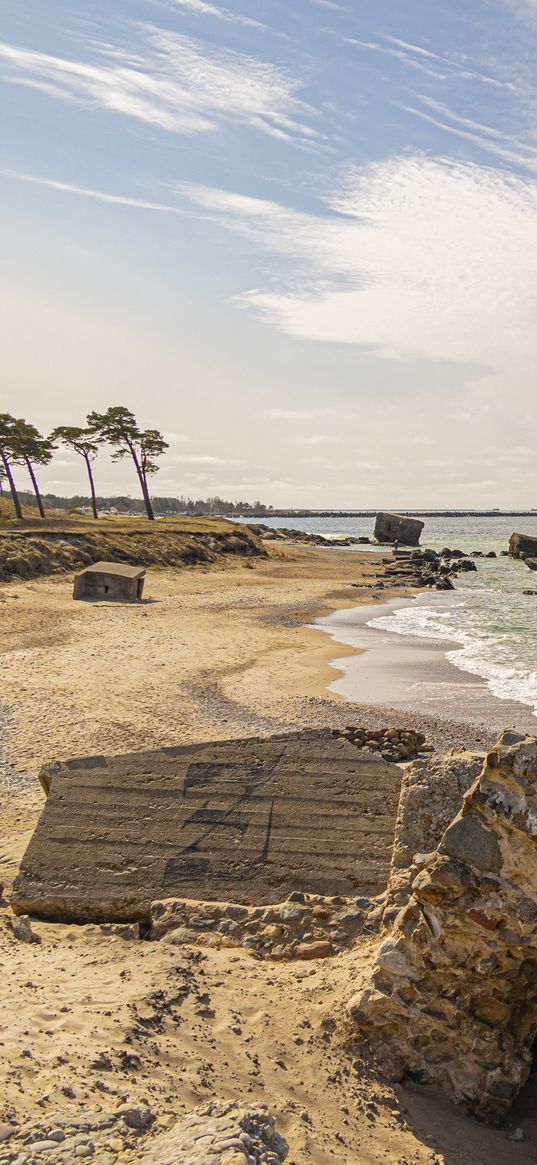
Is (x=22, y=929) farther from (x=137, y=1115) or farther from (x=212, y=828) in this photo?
(x=137, y=1115)

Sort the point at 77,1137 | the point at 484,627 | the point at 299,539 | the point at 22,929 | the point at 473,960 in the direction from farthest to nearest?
1. the point at 299,539
2. the point at 484,627
3. the point at 22,929
4. the point at 473,960
5. the point at 77,1137

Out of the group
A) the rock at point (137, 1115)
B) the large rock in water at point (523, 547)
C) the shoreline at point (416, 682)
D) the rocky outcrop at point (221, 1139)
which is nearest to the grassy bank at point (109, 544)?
the shoreline at point (416, 682)

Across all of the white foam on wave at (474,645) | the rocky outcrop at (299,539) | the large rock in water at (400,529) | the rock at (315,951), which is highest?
the large rock in water at (400,529)

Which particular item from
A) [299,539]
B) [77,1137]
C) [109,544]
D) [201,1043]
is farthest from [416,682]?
[299,539]

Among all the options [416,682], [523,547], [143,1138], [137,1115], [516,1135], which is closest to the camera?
[143,1138]

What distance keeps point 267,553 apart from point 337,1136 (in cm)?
5522

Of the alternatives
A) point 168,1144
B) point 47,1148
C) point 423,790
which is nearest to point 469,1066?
point 423,790

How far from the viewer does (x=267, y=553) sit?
193 feet

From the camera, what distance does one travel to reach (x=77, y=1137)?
3354 mm

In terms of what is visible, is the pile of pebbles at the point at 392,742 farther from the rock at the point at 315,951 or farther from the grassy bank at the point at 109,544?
the grassy bank at the point at 109,544

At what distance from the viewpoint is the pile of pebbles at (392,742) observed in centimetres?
1147

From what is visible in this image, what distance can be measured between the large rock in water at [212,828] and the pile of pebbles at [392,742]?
4752 millimetres

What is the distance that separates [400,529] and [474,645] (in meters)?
70.4

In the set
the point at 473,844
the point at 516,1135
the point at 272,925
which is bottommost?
the point at 516,1135
